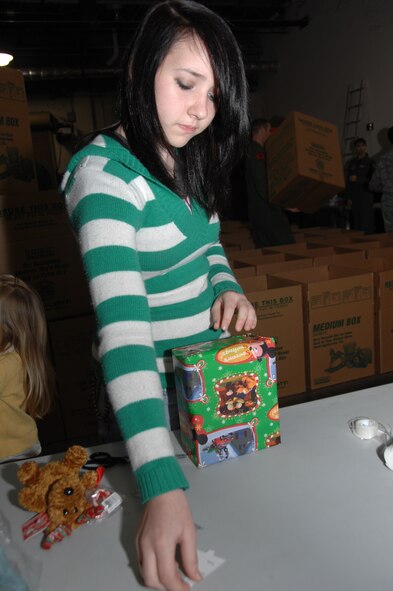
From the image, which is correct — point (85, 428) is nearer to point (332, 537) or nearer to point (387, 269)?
point (387, 269)

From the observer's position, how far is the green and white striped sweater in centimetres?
53

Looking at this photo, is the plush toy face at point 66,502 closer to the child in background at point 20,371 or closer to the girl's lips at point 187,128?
the girl's lips at point 187,128

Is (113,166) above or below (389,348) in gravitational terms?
above

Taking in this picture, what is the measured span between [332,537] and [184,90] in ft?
2.01

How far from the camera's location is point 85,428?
7.61ft

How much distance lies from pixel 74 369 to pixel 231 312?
1532 mm

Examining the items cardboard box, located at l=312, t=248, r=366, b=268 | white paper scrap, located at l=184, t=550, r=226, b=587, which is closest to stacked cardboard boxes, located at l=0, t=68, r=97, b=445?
cardboard box, located at l=312, t=248, r=366, b=268

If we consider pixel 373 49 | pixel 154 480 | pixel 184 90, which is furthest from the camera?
pixel 373 49

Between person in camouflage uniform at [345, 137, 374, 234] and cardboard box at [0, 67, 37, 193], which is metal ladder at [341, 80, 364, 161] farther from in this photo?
cardboard box at [0, 67, 37, 193]

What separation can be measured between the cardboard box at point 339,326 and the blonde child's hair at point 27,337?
115 cm

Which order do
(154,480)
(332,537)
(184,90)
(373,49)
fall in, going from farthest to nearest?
(373,49)
(184,90)
(332,537)
(154,480)

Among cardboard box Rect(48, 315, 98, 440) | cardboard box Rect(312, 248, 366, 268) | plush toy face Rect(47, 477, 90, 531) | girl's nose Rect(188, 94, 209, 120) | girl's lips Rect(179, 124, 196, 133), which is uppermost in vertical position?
girl's nose Rect(188, 94, 209, 120)

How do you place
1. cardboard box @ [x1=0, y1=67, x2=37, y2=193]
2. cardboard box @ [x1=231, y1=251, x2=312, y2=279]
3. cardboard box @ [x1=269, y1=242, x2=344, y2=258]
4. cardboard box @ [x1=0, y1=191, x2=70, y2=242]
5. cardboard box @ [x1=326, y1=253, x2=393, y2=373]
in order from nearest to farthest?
cardboard box @ [x1=0, y1=191, x2=70, y2=242] → cardboard box @ [x1=0, y1=67, x2=37, y2=193] → cardboard box @ [x1=326, y1=253, x2=393, y2=373] → cardboard box @ [x1=231, y1=251, x2=312, y2=279] → cardboard box @ [x1=269, y1=242, x2=344, y2=258]

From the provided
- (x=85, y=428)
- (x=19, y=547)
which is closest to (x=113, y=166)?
(x=19, y=547)
